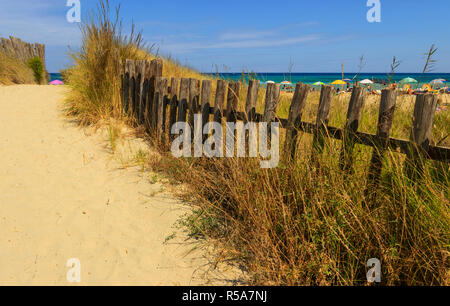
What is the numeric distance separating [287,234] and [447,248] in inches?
41.9

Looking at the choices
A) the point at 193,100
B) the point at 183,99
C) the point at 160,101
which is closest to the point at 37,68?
the point at 160,101

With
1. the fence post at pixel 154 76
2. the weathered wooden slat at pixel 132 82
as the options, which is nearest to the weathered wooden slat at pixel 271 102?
the fence post at pixel 154 76

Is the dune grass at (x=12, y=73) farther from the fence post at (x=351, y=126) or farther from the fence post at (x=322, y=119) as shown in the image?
the fence post at (x=351, y=126)

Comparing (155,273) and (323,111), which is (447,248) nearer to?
(323,111)

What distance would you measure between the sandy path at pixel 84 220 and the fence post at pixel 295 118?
53.1 inches

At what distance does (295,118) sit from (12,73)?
36.8ft

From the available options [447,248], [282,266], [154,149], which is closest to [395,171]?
[447,248]

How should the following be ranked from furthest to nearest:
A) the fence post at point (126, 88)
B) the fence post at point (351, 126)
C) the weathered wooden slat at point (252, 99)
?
1. the fence post at point (126, 88)
2. the weathered wooden slat at point (252, 99)
3. the fence post at point (351, 126)

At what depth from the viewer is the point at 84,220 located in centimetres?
318

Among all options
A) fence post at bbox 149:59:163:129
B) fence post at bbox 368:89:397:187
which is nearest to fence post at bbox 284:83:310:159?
fence post at bbox 368:89:397:187

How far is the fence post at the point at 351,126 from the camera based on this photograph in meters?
2.75

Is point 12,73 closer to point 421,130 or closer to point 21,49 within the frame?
point 21,49
